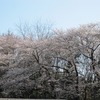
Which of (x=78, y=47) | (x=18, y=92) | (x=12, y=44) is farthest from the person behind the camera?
(x=12, y=44)

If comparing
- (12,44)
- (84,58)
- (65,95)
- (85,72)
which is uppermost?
(12,44)

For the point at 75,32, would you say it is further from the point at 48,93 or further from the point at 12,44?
the point at 12,44

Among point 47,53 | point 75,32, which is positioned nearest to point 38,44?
point 47,53

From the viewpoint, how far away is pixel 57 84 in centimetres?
1497

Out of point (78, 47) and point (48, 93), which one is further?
point (48, 93)

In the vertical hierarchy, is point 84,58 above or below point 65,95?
above

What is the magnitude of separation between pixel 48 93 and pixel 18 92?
2.11 meters

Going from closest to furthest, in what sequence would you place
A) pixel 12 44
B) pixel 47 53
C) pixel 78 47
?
1. pixel 78 47
2. pixel 47 53
3. pixel 12 44

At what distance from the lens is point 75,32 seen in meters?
14.6

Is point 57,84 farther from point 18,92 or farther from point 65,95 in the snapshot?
point 18,92

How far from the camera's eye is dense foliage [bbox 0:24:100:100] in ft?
46.7

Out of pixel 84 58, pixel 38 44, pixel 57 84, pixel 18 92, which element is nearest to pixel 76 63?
pixel 84 58

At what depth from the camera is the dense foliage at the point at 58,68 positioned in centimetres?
1424

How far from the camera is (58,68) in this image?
15359 mm
